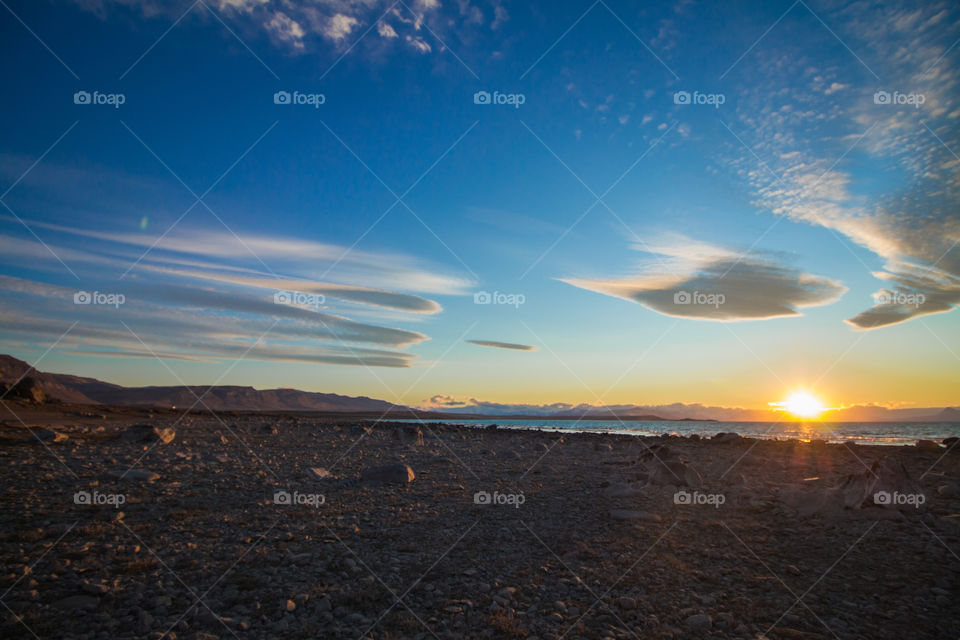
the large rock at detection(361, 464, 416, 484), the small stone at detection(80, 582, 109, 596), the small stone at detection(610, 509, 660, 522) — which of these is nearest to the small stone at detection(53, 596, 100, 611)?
the small stone at detection(80, 582, 109, 596)

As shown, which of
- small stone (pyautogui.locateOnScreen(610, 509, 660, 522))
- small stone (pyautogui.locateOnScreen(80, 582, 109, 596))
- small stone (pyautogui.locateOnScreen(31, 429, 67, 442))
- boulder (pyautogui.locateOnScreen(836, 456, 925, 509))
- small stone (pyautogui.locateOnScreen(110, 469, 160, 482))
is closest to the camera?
small stone (pyautogui.locateOnScreen(80, 582, 109, 596))

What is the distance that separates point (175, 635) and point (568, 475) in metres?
15.2

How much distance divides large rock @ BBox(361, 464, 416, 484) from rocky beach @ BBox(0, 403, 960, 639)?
8 cm

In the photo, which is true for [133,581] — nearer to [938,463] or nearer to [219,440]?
[219,440]

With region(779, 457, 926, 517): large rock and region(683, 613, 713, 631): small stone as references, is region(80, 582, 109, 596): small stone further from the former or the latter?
region(779, 457, 926, 517): large rock

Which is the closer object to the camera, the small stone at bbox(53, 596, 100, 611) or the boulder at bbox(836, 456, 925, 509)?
the small stone at bbox(53, 596, 100, 611)

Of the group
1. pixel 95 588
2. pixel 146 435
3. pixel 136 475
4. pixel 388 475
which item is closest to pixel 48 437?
pixel 146 435

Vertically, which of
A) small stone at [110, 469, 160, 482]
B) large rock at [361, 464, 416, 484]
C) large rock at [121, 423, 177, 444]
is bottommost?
large rock at [361, 464, 416, 484]

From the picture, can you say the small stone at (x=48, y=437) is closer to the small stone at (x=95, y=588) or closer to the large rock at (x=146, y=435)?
the large rock at (x=146, y=435)

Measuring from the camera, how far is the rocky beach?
6.11 meters

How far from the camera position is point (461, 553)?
28.8 ft

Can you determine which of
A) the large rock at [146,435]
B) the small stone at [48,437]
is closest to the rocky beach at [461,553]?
the small stone at [48,437]

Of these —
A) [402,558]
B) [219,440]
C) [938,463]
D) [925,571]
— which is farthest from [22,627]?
[938,463]

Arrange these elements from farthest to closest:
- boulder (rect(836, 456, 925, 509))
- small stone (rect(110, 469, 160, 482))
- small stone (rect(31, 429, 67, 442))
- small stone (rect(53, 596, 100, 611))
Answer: small stone (rect(31, 429, 67, 442)), small stone (rect(110, 469, 160, 482)), boulder (rect(836, 456, 925, 509)), small stone (rect(53, 596, 100, 611))
